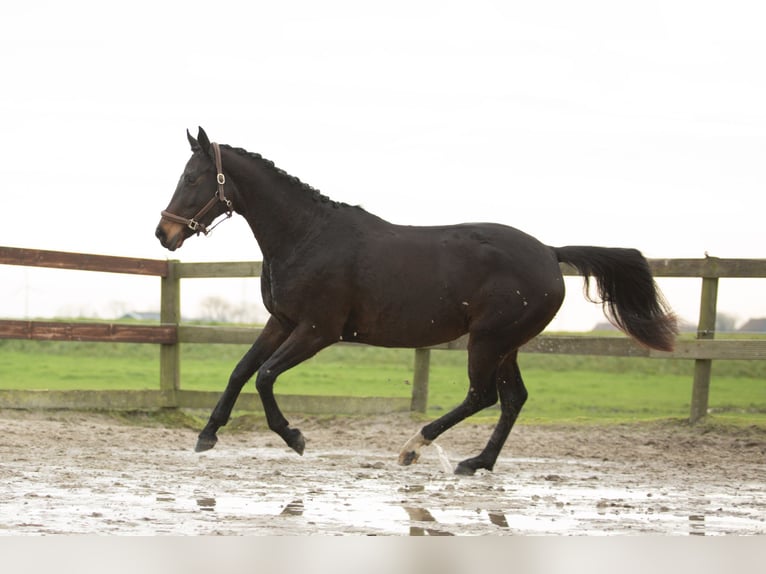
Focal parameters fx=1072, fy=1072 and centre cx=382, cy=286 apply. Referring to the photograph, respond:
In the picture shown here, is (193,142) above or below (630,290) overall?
Answer: above

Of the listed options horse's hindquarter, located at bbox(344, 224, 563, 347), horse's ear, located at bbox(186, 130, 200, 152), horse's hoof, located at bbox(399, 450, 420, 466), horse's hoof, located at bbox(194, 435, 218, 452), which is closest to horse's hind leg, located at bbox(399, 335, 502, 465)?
horse's hoof, located at bbox(399, 450, 420, 466)

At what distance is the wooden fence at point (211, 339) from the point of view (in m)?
9.58

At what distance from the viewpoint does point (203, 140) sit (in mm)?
7250

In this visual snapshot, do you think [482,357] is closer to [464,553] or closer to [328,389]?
[464,553]

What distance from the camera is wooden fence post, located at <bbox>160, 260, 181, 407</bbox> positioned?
1056 centimetres

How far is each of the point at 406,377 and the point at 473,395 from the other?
11.8 m

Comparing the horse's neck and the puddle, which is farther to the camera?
the horse's neck

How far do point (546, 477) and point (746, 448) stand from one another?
2.58 meters

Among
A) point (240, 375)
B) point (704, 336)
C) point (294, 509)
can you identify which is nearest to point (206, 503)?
point (294, 509)

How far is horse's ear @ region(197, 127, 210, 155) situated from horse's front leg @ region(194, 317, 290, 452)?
1.26m

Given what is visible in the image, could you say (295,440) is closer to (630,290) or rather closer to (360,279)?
(360,279)

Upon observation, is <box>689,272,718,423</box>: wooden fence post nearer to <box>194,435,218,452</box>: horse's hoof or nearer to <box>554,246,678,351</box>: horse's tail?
<box>554,246,678,351</box>: horse's tail

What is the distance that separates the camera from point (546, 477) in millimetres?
7105

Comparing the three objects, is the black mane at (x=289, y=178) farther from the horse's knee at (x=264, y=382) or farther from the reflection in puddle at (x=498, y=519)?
the reflection in puddle at (x=498, y=519)
